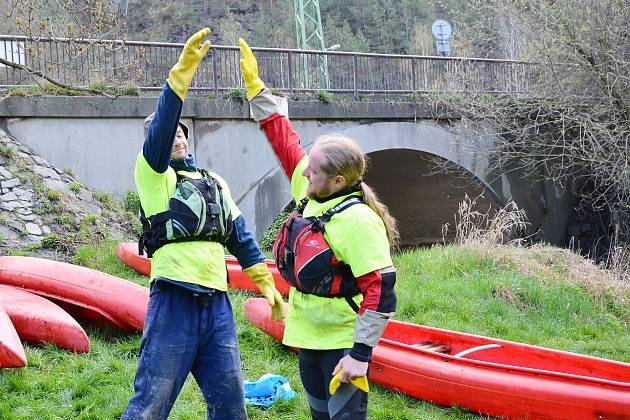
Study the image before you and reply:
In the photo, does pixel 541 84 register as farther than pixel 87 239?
Yes

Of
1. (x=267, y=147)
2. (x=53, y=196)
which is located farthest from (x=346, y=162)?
(x=267, y=147)

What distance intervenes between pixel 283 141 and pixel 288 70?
9912mm

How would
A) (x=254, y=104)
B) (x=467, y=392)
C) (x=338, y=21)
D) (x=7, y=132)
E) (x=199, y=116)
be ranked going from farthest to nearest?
(x=338, y=21) → (x=199, y=116) → (x=7, y=132) → (x=467, y=392) → (x=254, y=104)

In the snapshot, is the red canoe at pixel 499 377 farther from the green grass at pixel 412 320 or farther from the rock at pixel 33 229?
the rock at pixel 33 229

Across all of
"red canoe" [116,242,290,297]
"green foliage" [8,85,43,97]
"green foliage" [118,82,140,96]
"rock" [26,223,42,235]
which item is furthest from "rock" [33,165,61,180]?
"red canoe" [116,242,290,297]

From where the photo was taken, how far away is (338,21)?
42.8 metres

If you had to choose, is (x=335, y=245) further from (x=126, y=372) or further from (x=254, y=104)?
(x=126, y=372)

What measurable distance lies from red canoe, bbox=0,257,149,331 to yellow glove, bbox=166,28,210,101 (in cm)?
316

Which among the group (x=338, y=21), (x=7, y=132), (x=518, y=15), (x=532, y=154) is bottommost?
(x=532, y=154)

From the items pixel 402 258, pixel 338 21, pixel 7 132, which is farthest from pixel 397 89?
pixel 338 21

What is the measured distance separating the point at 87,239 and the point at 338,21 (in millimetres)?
35918

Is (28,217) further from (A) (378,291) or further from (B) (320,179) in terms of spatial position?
(A) (378,291)

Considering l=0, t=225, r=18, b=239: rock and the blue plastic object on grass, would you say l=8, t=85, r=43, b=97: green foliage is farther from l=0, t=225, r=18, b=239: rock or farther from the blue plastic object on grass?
the blue plastic object on grass

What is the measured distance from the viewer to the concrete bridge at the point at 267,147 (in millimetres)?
10695
